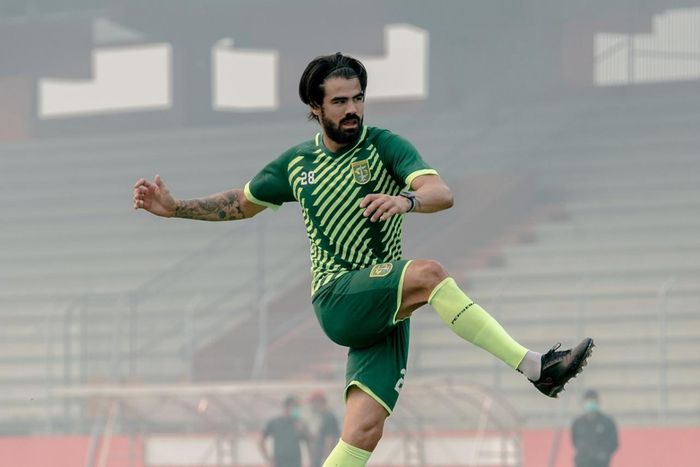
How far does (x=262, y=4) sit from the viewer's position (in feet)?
89.0

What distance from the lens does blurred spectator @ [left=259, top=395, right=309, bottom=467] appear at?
1692 centimetres

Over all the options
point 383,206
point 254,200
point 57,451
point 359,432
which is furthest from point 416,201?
point 57,451

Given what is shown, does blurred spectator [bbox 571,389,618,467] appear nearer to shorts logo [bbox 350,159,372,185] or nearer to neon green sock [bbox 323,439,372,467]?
neon green sock [bbox 323,439,372,467]

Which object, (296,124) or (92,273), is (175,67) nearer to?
(296,124)

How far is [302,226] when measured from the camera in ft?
81.1

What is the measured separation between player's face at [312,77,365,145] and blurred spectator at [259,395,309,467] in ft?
37.0

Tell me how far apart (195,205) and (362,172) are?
0.87 meters

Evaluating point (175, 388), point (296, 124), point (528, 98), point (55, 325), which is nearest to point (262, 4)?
point (296, 124)

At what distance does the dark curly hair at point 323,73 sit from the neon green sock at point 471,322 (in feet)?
2.69

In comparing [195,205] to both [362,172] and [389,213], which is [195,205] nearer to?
[362,172]

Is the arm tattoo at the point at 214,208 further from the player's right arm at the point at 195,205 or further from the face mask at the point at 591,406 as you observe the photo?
the face mask at the point at 591,406

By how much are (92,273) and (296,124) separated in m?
4.84

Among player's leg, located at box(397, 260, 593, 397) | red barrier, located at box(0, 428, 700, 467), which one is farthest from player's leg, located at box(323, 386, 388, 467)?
red barrier, located at box(0, 428, 700, 467)

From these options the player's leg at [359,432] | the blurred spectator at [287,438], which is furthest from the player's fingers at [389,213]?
the blurred spectator at [287,438]
